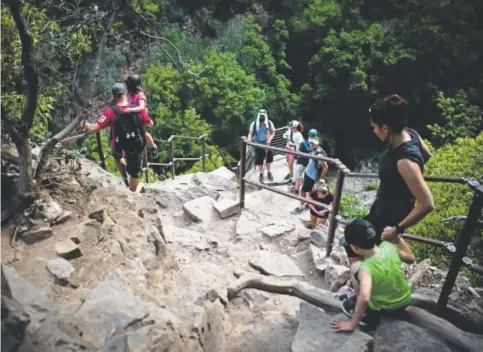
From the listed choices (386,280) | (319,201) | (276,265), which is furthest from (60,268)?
(319,201)

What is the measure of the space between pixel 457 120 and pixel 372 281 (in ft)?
47.5

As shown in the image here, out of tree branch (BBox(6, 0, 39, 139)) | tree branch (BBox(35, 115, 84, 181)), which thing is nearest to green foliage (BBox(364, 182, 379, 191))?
tree branch (BBox(35, 115, 84, 181))

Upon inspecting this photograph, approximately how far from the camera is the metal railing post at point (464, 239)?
2771 mm

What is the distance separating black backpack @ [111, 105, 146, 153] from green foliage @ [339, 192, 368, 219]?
6621 mm

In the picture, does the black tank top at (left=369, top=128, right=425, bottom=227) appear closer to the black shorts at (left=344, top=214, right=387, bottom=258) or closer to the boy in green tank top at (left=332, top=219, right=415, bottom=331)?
the black shorts at (left=344, top=214, right=387, bottom=258)

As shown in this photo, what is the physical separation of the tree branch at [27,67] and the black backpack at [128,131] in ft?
5.37

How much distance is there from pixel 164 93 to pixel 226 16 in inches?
221

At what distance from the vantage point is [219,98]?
1538 cm

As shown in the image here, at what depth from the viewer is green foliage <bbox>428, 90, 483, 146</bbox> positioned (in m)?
14.7

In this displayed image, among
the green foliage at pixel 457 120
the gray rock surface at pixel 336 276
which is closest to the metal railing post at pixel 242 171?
the gray rock surface at pixel 336 276

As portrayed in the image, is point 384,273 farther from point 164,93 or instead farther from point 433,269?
point 164,93

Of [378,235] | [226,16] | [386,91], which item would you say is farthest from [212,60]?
[378,235]

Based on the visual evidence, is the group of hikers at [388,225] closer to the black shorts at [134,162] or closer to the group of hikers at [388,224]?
the group of hikers at [388,224]

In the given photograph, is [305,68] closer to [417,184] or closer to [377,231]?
[377,231]
